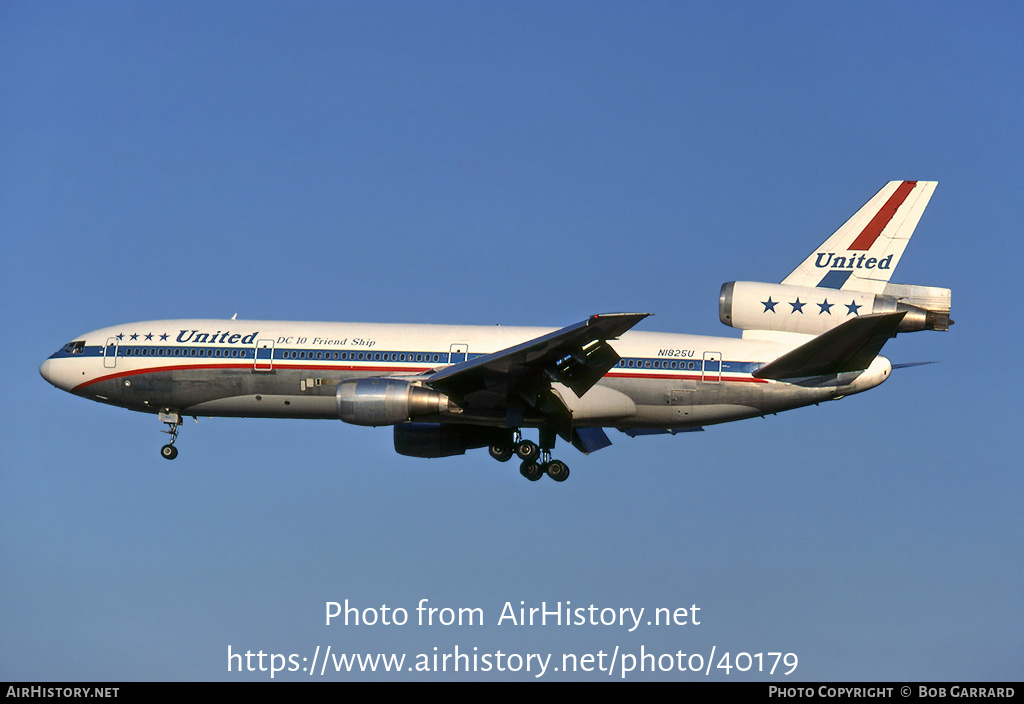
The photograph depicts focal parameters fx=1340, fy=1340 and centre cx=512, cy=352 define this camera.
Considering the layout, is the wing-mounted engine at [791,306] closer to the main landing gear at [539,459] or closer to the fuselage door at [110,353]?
the main landing gear at [539,459]

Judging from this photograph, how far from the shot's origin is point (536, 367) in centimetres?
4069

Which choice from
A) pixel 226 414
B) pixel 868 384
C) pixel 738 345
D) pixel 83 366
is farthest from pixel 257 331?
pixel 868 384

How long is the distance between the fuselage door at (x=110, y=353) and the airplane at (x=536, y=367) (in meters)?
0.06

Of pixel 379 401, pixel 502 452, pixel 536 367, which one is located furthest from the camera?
pixel 502 452

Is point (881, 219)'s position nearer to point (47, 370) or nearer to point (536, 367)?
point (536, 367)

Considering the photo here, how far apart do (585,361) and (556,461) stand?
5.13m

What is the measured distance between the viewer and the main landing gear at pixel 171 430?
45406 mm

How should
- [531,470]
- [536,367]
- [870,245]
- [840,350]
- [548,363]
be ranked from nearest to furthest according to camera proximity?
[840,350], [548,363], [536,367], [870,245], [531,470]

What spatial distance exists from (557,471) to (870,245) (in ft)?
41.4

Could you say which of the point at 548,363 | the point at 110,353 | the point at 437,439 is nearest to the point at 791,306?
the point at 548,363

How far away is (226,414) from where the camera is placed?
44812 millimetres

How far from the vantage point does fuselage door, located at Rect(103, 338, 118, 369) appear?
45.4m

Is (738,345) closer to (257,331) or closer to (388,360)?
(388,360)
